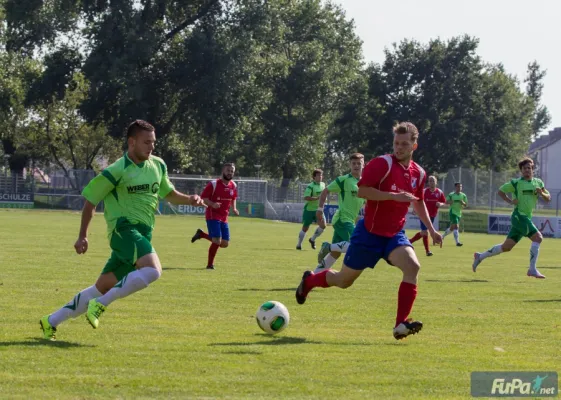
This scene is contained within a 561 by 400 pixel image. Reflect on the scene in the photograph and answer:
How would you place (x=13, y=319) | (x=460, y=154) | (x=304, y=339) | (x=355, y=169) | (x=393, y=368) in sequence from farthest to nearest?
(x=460, y=154) < (x=355, y=169) < (x=13, y=319) < (x=304, y=339) < (x=393, y=368)

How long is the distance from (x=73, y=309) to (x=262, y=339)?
1.78 metres

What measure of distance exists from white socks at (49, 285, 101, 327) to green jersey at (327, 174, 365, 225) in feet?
24.5

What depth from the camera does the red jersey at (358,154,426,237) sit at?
958 cm

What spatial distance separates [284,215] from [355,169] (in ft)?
142

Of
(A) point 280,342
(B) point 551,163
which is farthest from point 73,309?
(B) point 551,163

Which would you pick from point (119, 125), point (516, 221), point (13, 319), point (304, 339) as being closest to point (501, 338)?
point (304, 339)

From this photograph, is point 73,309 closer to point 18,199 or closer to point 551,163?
point 18,199

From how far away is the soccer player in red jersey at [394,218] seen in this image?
9.53 metres

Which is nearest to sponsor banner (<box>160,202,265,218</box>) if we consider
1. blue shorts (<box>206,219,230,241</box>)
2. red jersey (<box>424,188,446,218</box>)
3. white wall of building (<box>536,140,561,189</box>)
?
red jersey (<box>424,188,446,218</box>)

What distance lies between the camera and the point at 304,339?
9.70 meters

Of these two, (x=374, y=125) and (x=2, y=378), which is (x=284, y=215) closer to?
(x=374, y=125)

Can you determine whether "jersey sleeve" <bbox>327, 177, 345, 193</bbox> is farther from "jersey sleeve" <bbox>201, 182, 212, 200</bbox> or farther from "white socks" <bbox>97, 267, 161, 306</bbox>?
"white socks" <bbox>97, 267, 161, 306</bbox>

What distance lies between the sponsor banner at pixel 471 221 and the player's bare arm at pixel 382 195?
41977 millimetres

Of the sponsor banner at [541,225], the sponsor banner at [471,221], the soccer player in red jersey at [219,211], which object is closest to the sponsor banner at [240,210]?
the sponsor banner at [471,221]
